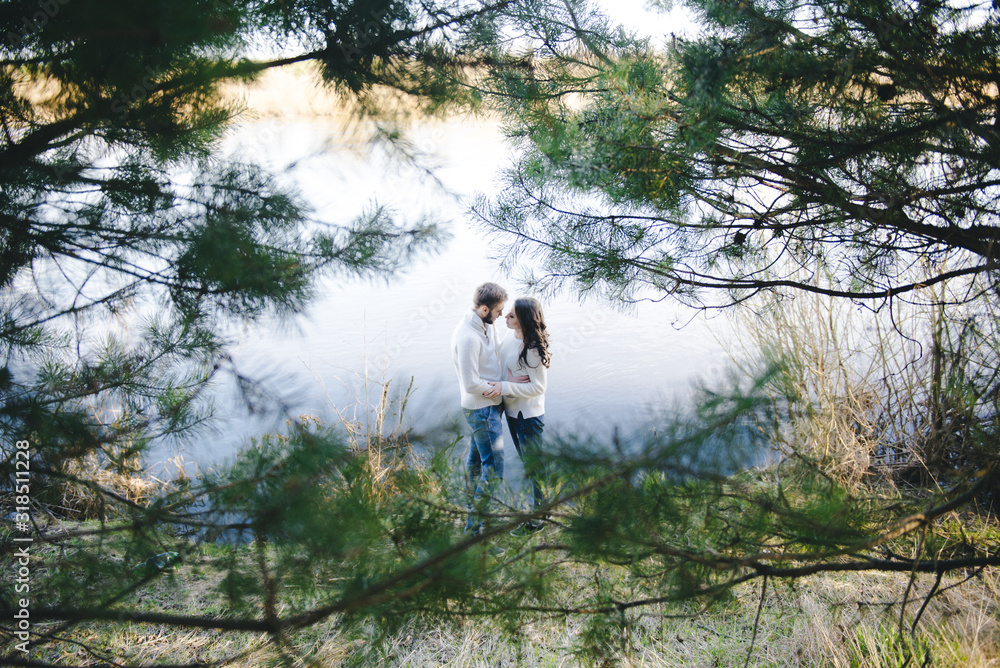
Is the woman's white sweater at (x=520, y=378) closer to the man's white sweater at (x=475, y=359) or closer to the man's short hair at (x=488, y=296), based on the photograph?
the man's white sweater at (x=475, y=359)

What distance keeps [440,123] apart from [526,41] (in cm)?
28

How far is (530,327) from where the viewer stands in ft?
7.02

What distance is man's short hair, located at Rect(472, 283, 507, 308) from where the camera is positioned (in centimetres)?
213

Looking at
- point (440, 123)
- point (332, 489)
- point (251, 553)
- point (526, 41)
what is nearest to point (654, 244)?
point (526, 41)

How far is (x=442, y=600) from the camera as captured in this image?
90 cm

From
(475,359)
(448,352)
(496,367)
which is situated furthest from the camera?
(448,352)

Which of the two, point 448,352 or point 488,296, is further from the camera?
point 448,352

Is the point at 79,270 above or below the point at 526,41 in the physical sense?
below

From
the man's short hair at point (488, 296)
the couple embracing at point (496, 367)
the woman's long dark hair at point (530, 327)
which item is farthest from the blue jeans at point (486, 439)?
the man's short hair at point (488, 296)

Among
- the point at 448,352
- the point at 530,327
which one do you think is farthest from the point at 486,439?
the point at 448,352

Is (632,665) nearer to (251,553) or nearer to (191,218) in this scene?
(251,553)

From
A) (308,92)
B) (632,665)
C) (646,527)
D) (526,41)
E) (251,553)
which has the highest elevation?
(526,41)

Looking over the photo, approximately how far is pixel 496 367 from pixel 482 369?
0.05 metres

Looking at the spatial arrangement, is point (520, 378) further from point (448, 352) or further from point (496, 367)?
point (448, 352)
